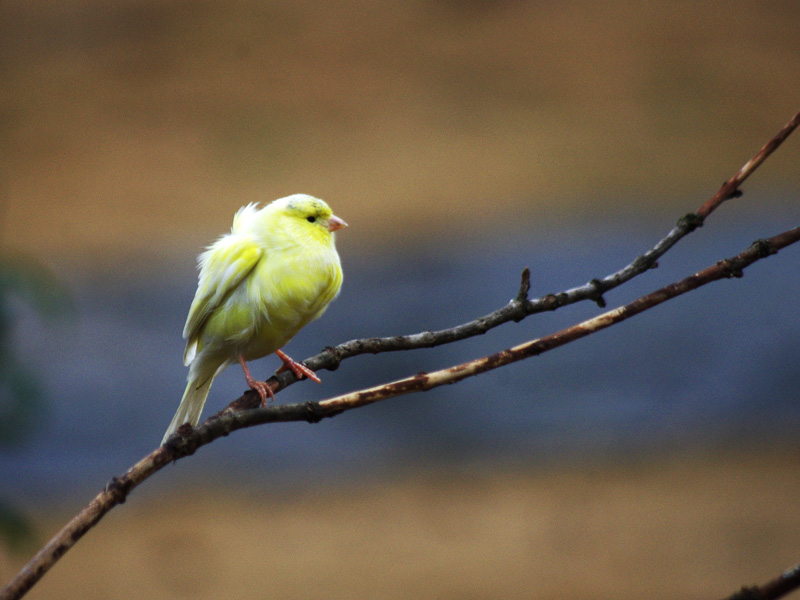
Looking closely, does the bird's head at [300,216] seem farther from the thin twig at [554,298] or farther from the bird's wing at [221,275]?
the thin twig at [554,298]

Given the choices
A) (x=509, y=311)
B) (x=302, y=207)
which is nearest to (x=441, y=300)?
(x=302, y=207)

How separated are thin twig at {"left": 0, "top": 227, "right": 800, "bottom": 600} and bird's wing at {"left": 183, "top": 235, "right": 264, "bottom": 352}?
A: 0.33 metres

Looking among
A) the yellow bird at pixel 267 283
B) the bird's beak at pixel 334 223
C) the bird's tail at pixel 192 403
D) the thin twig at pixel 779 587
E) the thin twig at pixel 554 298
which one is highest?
the bird's beak at pixel 334 223

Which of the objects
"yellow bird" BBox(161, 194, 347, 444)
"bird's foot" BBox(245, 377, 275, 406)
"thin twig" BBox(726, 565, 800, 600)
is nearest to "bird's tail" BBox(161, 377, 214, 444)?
"yellow bird" BBox(161, 194, 347, 444)

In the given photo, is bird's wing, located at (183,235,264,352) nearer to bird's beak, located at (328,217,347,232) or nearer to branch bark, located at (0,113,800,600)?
bird's beak, located at (328,217,347,232)

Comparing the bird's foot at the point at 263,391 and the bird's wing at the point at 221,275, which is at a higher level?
the bird's wing at the point at 221,275

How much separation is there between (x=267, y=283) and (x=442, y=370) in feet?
1.32

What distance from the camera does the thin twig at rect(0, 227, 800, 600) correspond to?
0.79 m

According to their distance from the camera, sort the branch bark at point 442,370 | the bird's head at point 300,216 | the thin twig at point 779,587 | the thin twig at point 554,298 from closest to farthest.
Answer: the thin twig at point 779,587, the branch bark at point 442,370, the thin twig at point 554,298, the bird's head at point 300,216

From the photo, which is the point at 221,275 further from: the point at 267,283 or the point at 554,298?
the point at 554,298

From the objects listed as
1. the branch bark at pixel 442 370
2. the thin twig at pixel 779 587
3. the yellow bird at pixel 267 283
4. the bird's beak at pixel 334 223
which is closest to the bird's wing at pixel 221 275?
the yellow bird at pixel 267 283

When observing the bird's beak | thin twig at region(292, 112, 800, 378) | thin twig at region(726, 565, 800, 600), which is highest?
the bird's beak

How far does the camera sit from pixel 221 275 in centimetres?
122

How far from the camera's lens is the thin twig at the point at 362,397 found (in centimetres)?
79
